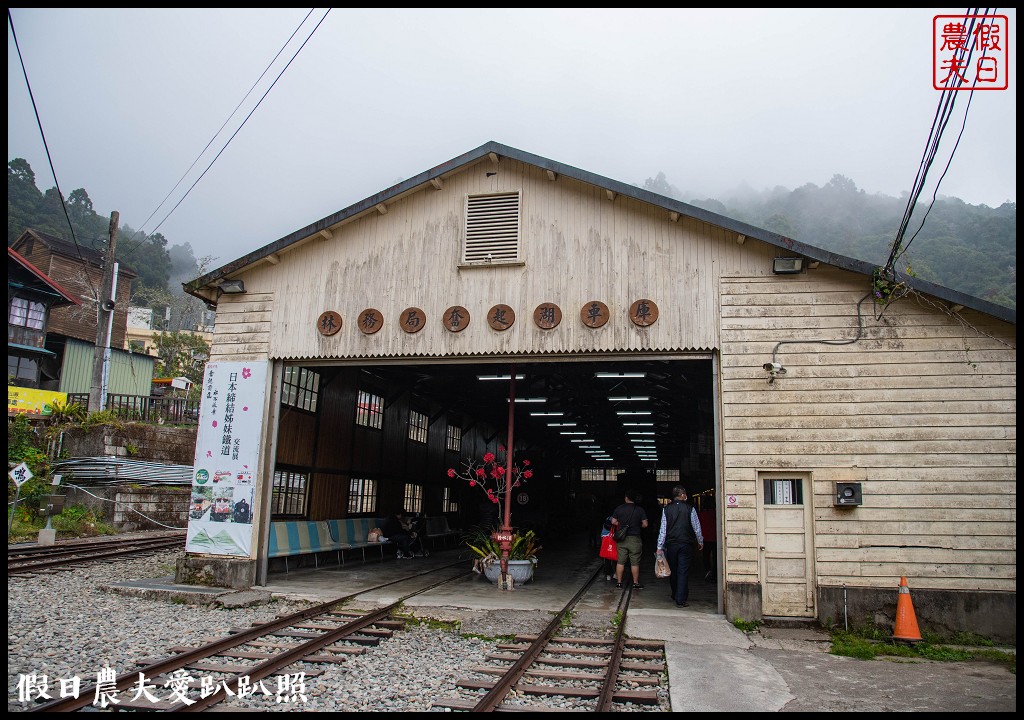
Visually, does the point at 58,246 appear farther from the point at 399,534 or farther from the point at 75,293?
the point at 399,534

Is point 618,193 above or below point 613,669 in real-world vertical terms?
above

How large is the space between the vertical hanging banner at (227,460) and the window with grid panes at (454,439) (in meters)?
12.1

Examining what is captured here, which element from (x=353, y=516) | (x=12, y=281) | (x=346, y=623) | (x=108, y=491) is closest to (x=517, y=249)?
(x=346, y=623)

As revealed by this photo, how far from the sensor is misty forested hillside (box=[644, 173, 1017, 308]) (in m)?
39.5

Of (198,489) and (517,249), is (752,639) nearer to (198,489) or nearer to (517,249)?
(517,249)

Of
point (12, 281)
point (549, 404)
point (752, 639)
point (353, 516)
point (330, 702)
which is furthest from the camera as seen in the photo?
point (12, 281)

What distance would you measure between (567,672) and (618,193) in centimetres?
683

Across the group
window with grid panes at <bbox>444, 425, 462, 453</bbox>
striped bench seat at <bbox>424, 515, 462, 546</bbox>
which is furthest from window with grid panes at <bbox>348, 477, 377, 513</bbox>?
window with grid panes at <bbox>444, 425, 462, 453</bbox>

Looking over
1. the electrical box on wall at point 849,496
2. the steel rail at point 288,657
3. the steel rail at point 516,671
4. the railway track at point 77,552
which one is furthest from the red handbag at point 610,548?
the railway track at point 77,552

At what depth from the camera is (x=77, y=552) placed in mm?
14367

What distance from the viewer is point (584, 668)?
7.09 metres

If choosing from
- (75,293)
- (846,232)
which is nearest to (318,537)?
(75,293)

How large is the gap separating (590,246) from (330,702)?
23.9 ft

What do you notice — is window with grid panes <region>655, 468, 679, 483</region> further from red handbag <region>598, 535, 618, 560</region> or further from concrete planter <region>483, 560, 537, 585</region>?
concrete planter <region>483, 560, 537, 585</region>
